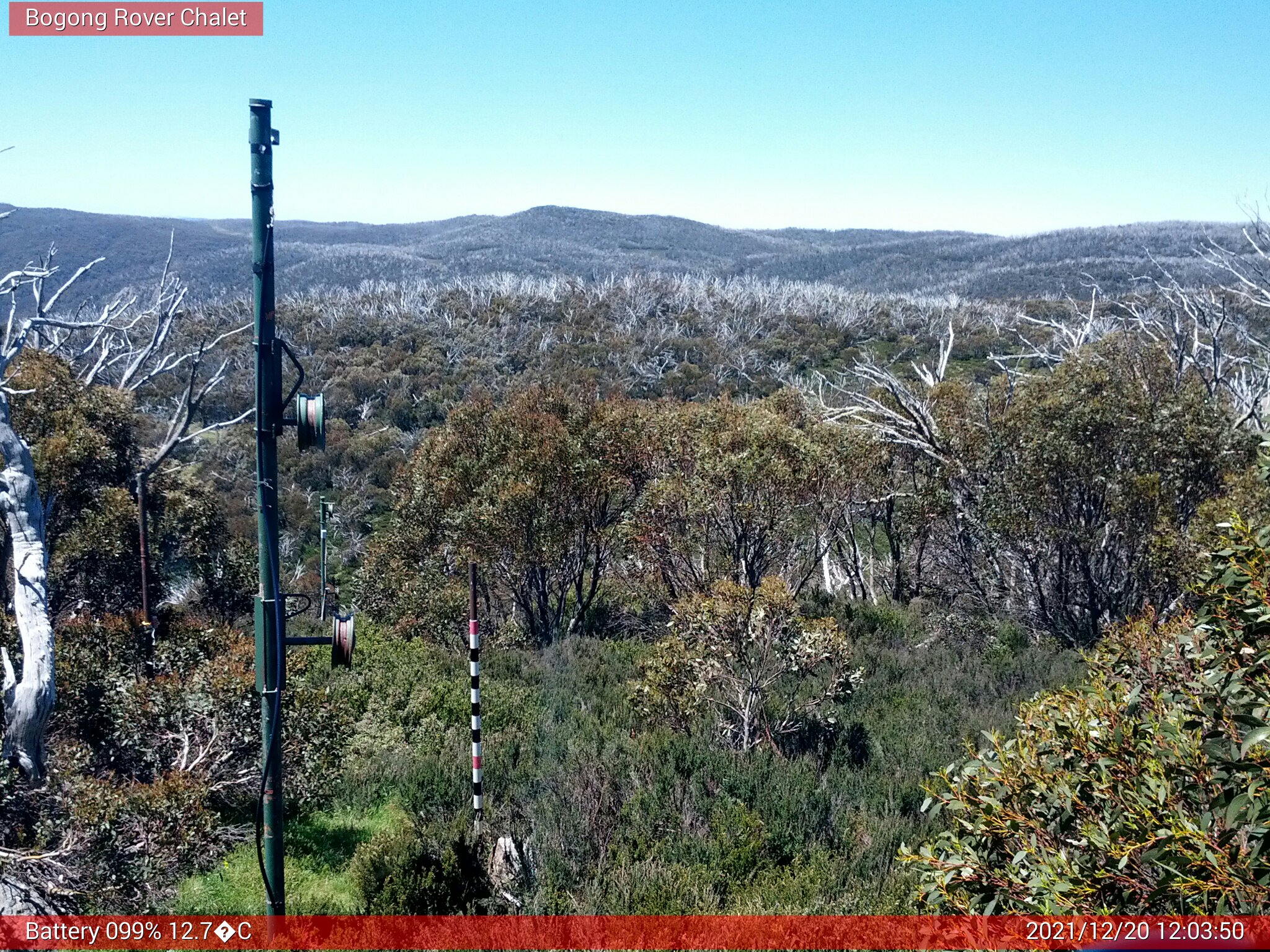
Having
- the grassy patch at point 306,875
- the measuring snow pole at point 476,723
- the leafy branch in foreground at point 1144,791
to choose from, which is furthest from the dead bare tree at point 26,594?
the leafy branch in foreground at point 1144,791

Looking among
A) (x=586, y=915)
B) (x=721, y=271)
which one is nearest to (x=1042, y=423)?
(x=586, y=915)

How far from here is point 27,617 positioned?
7055 mm

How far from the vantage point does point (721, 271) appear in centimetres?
8538

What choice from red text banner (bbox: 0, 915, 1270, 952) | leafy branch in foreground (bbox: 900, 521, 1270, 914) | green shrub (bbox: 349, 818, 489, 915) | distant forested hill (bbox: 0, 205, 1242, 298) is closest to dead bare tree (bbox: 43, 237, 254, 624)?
green shrub (bbox: 349, 818, 489, 915)

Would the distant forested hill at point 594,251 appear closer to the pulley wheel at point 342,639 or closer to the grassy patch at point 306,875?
the grassy patch at point 306,875

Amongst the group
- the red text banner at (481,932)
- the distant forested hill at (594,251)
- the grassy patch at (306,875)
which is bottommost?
the grassy patch at (306,875)

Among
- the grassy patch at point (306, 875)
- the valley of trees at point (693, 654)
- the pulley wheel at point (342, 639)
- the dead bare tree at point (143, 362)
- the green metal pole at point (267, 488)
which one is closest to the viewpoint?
the valley of trees at point (693, 654)

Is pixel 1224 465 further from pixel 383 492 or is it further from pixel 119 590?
pixel 383 492

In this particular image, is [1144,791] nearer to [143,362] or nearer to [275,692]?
[275,692]

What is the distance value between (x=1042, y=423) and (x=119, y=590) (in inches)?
447

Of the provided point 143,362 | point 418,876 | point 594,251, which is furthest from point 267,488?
point 594,251

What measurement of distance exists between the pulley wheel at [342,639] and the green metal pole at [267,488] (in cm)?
22

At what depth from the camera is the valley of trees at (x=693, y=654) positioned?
12.5ft

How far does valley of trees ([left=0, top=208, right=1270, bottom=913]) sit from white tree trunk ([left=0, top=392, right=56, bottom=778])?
30 mm
